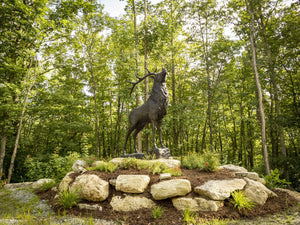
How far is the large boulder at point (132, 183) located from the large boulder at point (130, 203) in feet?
0.64

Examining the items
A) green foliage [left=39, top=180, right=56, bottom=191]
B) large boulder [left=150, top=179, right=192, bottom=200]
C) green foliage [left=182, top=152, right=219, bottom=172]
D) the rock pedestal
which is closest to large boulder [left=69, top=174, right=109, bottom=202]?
large boulder [left=150, top=179, right=192, bottom=200]

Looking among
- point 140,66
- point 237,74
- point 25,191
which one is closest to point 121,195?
point 25,191

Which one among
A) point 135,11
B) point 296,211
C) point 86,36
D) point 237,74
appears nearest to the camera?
point 296,211

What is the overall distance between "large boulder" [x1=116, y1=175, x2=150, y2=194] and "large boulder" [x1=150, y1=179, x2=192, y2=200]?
1.04 feet

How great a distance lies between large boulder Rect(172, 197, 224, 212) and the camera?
404 centimetres

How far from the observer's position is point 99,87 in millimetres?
16906

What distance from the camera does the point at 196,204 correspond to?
13.6 ft

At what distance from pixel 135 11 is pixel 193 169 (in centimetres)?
1087

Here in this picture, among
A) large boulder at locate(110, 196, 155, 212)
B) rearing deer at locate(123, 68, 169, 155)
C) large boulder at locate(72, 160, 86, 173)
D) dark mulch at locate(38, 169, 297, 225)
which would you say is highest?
rearing deer at locate(123, 68, 169, 155)

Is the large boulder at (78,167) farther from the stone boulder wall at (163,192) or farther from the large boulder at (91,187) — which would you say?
the stone boulder wall at (163,192)

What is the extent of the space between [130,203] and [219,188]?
2.28 metres

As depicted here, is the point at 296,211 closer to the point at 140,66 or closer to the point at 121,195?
the point at 121,195

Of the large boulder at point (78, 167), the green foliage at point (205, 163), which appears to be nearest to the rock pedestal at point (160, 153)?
the green foliage at point (205, 163)

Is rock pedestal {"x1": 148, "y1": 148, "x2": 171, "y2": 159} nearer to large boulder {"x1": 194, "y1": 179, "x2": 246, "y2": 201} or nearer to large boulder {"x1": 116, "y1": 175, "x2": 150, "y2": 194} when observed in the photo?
large boulder {"x1": 116, "y1": 175, "x2": 150, "y2": 194}
